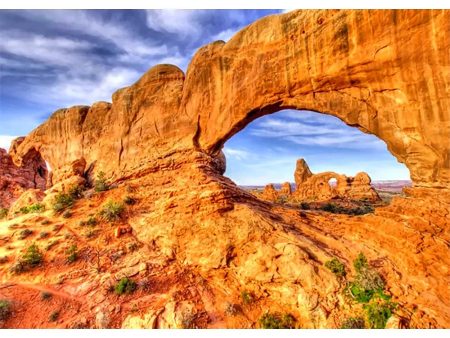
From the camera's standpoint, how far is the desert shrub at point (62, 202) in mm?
18414

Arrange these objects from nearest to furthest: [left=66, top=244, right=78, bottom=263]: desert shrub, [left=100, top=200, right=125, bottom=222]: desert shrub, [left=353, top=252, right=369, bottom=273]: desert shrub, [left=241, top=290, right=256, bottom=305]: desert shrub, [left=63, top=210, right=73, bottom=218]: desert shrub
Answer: [left=353, top=252, right=369, bottom=273]: desert shrub
[left=241, top=290, right=256, bottom=305]: desert shrub
[left=66, top=244, right=78, bottom=263]: desert shrub
[left=100, top=200, right=125, bottom=222]: desert shrub
[left=63, top=210, right=73, bottom=218]: desert shrub

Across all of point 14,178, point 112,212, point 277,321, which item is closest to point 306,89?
point 277,321

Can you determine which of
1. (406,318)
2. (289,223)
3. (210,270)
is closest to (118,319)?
(210,270)

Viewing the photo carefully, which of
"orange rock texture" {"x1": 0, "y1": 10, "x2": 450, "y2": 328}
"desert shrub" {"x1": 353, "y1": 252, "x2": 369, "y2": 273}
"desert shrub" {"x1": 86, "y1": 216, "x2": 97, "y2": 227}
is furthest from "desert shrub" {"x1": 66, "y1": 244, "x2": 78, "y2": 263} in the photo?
"desert shrub" {"x1": 353, "y1": 252, "x2": 369, "y2": 273}

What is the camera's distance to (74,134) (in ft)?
85.1

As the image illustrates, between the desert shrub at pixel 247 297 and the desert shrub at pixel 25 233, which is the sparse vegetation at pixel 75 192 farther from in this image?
the desert shrub at pixel 247 297

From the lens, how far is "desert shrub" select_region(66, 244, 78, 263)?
13.9 meters

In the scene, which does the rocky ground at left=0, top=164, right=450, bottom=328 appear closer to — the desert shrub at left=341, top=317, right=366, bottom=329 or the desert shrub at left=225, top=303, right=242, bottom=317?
the desert shrub at left=225, top=303, right=242, bottom=317

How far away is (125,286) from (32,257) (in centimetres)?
613

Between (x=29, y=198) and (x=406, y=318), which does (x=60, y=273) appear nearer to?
(x=29, y=198)

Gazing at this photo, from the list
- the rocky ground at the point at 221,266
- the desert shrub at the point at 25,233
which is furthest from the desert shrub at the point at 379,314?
the desert shrub at the point at 25,233

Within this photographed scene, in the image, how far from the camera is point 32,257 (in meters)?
13.8

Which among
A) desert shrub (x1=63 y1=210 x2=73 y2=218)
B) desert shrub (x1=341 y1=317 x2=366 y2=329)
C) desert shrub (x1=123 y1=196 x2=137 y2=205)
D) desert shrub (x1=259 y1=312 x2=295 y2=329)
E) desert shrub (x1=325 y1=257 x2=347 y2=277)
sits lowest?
desert shrub (x1=259 y1=312 x2=295 y2=329)

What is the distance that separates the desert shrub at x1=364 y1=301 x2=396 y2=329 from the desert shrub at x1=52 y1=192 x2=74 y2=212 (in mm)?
19650
